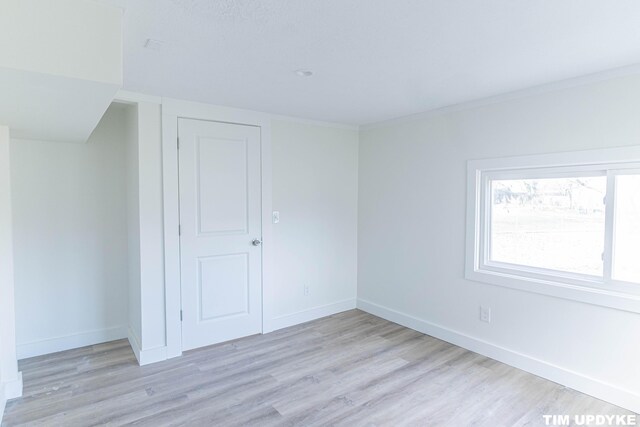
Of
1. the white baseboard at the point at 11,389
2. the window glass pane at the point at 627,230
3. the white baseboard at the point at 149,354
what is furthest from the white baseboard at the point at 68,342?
the window glass pane at the point at 627,230

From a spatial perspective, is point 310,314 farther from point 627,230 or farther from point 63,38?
point 63,38

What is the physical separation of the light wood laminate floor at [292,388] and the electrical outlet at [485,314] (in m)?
0.32

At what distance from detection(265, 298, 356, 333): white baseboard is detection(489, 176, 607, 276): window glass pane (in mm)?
1838

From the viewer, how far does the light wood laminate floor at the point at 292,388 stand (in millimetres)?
2213

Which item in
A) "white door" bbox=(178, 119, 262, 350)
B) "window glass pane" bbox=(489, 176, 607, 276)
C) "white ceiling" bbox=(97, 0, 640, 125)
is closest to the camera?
"white ceiling" bbox=(97, 0, 640, 125)

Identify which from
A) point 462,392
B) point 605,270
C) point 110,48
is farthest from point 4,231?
point 605,270

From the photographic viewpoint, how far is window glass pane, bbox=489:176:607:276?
253 centimetres

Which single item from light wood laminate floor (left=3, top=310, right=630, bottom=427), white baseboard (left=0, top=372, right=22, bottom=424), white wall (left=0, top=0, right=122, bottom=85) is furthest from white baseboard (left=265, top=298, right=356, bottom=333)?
white wall (left=0, top=0, right=122, bottom=85)

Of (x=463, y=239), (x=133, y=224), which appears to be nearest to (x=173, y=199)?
(x=133, y=224)

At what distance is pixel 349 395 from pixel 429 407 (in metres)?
Answer: 0.54

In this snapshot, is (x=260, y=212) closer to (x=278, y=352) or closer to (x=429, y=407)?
(x=278, y=352)

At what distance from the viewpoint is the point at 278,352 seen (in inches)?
124

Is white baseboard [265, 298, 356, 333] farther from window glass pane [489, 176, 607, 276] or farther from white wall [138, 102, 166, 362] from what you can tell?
window glass pane [489, 176, 607, 276]

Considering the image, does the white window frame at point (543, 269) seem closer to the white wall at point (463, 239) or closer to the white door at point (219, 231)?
the white wall at point (463, 239)
